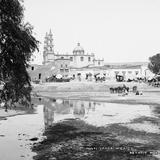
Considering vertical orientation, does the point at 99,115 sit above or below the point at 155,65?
below

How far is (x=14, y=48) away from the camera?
14.5 meters

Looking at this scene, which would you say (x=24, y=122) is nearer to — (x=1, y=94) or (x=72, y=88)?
(x=1, y=94)

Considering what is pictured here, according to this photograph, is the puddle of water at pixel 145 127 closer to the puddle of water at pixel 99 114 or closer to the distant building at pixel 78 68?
the puddle of water at pixel 99 114

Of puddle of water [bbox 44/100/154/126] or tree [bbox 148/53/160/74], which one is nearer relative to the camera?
→ puddle of water [bbox 44/100/154/126]

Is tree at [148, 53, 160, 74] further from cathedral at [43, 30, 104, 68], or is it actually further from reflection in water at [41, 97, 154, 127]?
reflection in water at [41, 97, 154, 127]

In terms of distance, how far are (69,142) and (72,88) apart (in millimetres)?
51569

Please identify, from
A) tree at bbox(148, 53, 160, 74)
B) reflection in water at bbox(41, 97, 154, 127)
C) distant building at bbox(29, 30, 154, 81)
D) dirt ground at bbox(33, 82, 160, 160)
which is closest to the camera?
dirt ground at bbox(33, 82, 160, 160)

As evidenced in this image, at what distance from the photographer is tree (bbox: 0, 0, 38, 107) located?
562 inches

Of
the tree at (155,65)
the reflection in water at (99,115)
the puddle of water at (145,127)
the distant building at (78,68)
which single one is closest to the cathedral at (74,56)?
the distant building at (78,68)

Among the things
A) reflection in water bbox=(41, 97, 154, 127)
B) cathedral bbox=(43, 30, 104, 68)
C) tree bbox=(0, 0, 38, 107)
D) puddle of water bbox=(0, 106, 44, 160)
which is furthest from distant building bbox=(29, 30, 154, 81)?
tree bbox=(0, 0, 38, 107)

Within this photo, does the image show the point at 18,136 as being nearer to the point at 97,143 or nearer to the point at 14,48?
the point at 97,143

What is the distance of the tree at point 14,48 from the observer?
46.8 feet

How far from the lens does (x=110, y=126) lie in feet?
70.1

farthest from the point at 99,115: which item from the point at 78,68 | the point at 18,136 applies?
the point at 78,68
